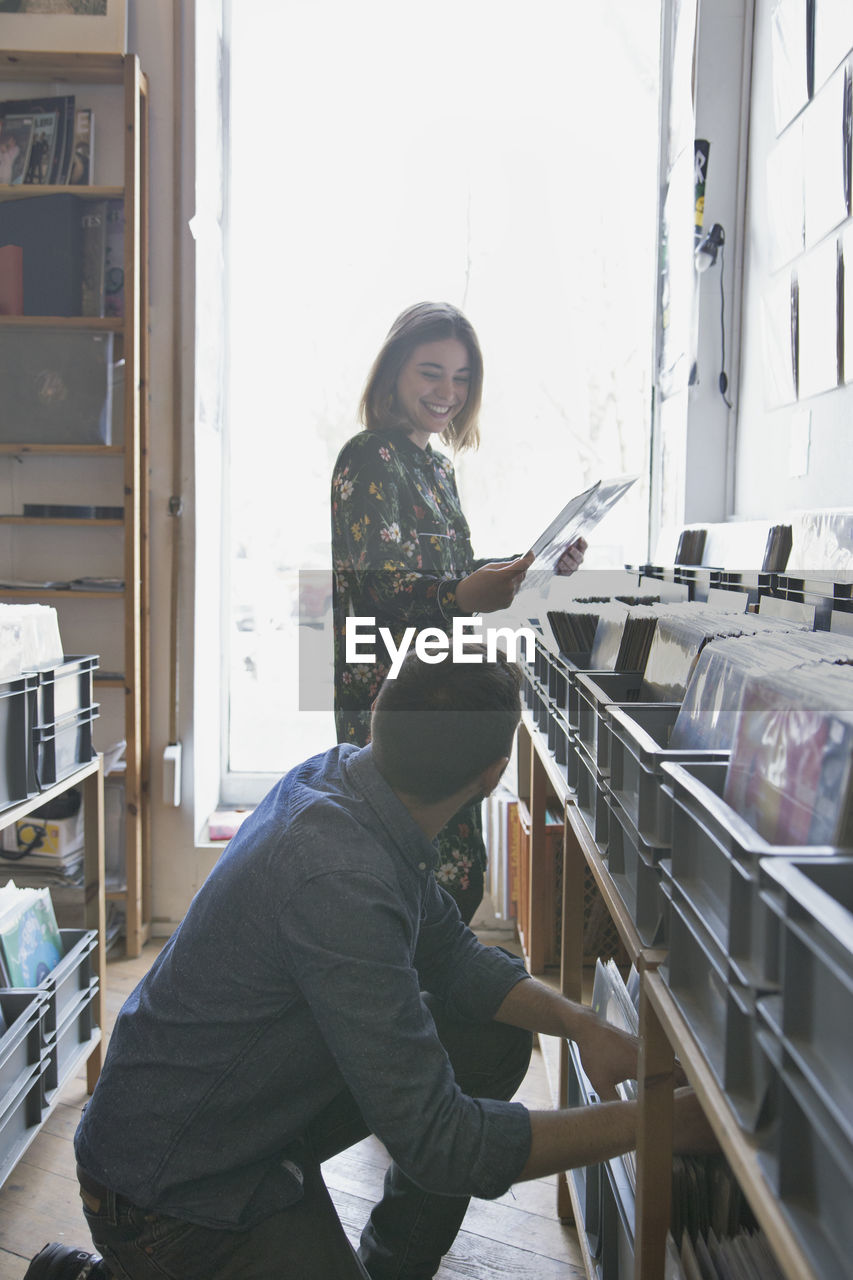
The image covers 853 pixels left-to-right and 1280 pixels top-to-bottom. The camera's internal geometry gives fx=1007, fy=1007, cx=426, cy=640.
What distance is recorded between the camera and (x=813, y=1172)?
0.53m

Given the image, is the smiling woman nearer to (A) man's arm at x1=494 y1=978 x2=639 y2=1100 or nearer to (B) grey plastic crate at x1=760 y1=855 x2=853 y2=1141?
(A) man's arm at x1=494 y1=978 x2=639 y2=1100

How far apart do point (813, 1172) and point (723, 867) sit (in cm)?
19

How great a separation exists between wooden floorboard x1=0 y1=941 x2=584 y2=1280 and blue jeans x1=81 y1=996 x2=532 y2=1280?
32 centimetres

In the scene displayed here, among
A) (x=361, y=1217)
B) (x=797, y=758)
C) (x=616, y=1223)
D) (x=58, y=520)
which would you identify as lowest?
(x=361, y=1217)

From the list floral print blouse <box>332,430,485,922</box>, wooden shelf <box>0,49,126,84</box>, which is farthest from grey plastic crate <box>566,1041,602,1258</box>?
wooden shelf <box>0,49,126,84</box>

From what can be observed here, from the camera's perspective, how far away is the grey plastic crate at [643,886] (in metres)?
0.84

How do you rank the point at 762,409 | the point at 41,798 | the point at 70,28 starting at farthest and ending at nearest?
the point at 70,28
the point at 762,409
the point at 41,798

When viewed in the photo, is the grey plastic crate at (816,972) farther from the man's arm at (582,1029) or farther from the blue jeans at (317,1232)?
the blue jeans at (317,1232)

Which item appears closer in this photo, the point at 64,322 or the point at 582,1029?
the point at 582,1029

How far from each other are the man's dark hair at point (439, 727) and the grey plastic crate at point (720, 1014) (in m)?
0.38

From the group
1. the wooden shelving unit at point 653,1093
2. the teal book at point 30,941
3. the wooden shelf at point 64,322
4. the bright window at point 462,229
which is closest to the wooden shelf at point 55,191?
the wooden shelf at point 64,322

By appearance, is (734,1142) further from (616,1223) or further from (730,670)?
(616,1223)

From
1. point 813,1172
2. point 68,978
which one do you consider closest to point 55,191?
point 68,978

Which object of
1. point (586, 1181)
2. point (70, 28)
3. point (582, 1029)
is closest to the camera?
point (582, 1029)
